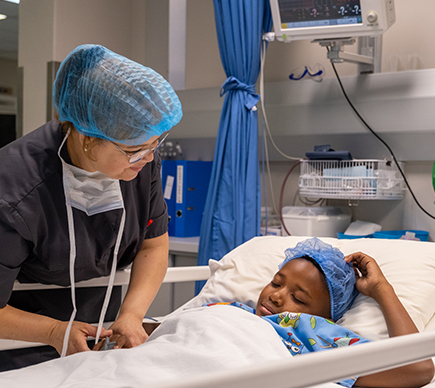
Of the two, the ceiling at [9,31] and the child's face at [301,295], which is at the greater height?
the ceiling at [9,31]

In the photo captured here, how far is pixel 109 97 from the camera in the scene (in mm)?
1210

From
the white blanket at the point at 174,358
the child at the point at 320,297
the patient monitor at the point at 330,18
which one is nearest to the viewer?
the white blanket at the point at 174,358

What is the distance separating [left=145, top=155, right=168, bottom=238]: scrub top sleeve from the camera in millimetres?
1562

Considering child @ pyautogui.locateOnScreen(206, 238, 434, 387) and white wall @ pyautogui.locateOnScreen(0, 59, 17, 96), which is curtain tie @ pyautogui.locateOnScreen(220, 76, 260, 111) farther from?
white wall @ pyautogui.locateOnScreen(0, 59, 17, 96)

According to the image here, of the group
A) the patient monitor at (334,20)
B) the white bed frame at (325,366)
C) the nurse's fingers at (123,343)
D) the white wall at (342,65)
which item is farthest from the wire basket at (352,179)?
the white bed frame at (325,366)

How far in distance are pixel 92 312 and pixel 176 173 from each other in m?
1.31

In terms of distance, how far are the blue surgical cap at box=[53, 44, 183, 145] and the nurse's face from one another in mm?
19

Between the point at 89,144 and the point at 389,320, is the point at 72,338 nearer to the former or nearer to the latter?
the point at 89,144

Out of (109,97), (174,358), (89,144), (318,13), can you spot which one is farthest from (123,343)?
(318,13)

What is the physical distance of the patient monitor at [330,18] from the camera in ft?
7.02

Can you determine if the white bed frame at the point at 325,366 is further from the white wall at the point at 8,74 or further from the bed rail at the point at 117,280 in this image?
the white wall at the point at 8,74

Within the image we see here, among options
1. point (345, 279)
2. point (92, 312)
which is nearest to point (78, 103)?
point (92, 312)

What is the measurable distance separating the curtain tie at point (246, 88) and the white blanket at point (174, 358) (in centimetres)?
147

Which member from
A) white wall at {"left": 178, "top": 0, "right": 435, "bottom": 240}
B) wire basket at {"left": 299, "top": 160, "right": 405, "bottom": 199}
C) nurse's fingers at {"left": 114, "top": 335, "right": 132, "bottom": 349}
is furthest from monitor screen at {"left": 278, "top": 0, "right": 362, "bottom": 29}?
nurse's fingers at {"left": 114, "top": 335, "right": 132, "bottom": 349}
